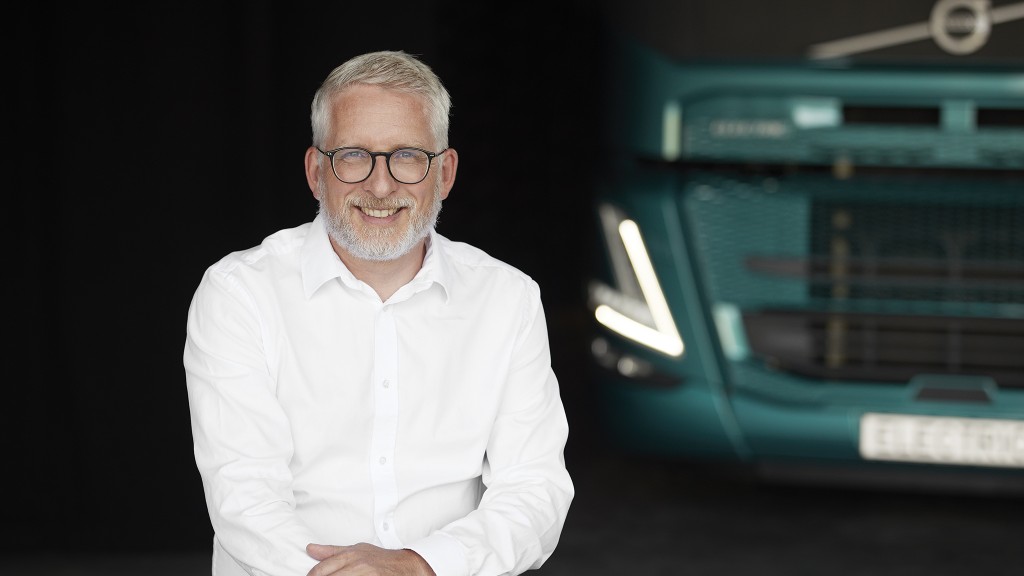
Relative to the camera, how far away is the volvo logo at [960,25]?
4.71 metres

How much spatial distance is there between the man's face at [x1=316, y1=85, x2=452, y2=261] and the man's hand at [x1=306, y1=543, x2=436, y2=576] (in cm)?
47

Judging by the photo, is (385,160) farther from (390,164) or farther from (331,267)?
(331,267)

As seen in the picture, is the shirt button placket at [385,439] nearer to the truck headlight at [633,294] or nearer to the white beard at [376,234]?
the white beard at [376,234]

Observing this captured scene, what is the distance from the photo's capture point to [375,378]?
2484mm

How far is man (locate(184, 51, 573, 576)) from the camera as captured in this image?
7.82ft

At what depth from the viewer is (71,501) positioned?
479 cm

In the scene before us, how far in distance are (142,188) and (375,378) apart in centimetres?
220

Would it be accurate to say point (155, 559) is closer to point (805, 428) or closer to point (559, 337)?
point (805, 428)

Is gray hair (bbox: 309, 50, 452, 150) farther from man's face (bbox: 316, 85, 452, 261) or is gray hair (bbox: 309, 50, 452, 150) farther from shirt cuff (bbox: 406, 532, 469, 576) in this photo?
shirt cuff (bbox: 406, 532, 469, 576)

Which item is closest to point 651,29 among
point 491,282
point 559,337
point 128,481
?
point 128,481

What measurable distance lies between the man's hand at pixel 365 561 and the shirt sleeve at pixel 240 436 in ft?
0.13

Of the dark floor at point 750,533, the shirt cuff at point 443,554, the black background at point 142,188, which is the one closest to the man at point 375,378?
the shirt cuff at point 443,554

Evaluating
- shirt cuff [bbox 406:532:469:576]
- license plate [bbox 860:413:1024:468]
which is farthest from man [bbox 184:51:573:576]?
license plate [bbox 860:413:1024:468]

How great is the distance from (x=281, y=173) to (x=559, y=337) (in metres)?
5.95
